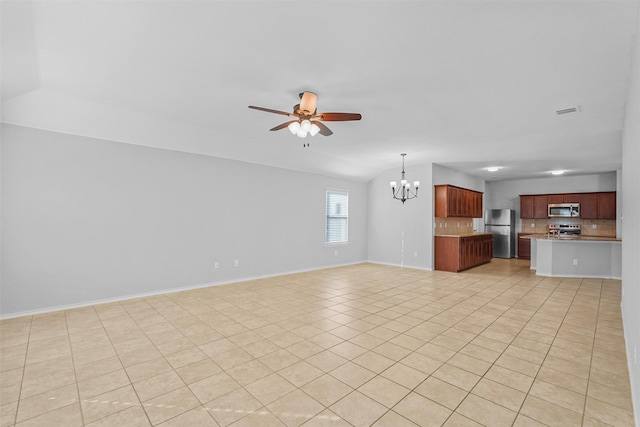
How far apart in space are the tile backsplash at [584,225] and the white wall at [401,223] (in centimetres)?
468

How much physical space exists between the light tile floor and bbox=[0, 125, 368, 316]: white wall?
489 millimetres

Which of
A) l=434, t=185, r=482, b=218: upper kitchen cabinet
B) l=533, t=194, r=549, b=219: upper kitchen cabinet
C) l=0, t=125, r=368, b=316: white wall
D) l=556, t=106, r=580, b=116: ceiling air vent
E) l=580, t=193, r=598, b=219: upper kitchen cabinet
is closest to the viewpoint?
l=556, t=106, r=580, b=116: ceiling air vent

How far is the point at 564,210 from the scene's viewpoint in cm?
873

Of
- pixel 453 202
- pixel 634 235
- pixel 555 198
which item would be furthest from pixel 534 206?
pixel 634 235

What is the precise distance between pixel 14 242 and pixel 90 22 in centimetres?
326

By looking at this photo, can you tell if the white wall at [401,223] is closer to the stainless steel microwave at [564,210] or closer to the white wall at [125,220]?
the white wall at [125,220]

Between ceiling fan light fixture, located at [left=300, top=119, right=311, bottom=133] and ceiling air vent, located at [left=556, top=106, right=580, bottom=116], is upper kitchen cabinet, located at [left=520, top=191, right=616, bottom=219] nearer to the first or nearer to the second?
ceiling air vent, located at [left=556, top=106, right=580, bottom=116]

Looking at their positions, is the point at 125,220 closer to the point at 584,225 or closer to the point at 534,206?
the point at 534,206

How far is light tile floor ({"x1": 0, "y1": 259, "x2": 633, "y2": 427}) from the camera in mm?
2016

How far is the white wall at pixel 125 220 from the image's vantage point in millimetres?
3830

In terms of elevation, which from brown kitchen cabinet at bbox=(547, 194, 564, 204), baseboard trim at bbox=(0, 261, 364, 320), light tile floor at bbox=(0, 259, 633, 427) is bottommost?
light tile floor at bbox=(0, 259, 633, 427)

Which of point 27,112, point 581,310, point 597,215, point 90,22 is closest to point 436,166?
point 581,310

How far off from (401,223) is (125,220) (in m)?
6.25

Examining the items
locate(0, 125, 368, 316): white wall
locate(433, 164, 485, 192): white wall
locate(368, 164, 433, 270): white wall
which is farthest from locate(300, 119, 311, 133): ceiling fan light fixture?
locate(433, 164, 485, 192): white wall
